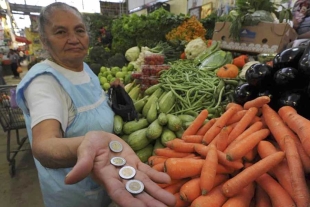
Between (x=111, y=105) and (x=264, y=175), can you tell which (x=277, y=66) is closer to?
(x=264, y=175)

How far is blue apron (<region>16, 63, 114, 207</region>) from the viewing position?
1.14m

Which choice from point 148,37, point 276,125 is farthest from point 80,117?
point 148,37

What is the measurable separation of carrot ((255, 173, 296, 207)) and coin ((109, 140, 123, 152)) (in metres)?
0.62

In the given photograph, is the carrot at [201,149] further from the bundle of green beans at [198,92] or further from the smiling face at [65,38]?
the smiling face at [65,38]

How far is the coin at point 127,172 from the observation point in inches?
28.4

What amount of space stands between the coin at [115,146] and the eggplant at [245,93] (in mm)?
911

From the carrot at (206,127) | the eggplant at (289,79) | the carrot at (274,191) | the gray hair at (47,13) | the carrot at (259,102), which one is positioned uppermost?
the gray hair at (47,13)

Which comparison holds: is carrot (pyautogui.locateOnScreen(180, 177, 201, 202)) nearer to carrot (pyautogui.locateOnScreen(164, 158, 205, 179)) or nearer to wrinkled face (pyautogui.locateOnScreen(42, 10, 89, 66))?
carrot (pyautogui.locateOnScreen(164, 158, 205, 179))

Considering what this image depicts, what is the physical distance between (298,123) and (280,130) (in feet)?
0.27

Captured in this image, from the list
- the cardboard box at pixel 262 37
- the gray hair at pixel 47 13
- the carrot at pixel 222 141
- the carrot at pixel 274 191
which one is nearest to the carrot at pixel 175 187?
the carrot at pixel 222 141

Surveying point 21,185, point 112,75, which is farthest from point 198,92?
point 21,185

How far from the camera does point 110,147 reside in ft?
2.66

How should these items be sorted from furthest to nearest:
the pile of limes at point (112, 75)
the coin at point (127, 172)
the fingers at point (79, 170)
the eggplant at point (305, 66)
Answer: the pile of limes at point (112, 75), the eggplant at point (305, 66), the coin at point (127, 172), the fingers at point (79, 170)

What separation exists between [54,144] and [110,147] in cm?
21
